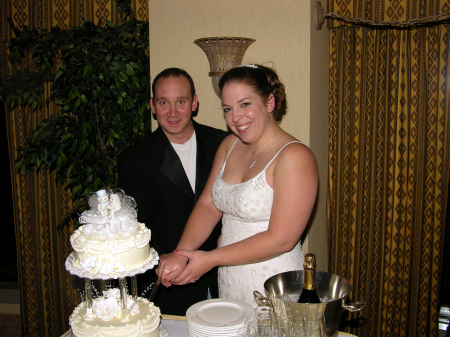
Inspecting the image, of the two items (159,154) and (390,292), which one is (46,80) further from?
(390,292)

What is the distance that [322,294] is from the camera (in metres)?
1.39

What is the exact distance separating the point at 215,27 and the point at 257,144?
115cm

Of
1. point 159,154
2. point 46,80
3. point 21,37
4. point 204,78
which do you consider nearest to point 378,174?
point 204,78

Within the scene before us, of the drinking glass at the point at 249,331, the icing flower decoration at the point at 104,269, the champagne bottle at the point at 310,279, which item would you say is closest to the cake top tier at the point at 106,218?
the icing flower decoration at the point at 104,269

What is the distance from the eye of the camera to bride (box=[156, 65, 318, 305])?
1.81m

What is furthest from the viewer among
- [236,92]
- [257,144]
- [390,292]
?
[390,292]

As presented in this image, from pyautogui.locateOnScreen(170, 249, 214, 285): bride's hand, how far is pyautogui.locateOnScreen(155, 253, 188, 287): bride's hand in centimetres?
2

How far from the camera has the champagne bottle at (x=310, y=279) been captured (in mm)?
1233

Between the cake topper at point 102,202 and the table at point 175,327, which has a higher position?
the cake topper at point 102,202

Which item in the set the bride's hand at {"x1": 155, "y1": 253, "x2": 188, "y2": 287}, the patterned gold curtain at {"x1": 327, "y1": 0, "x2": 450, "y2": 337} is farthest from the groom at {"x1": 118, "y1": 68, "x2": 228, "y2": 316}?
the patterned gold curtain at {"x1": 327, "y1": 0, "x2": 450, "y2": 337}

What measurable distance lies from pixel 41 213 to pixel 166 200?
197cm

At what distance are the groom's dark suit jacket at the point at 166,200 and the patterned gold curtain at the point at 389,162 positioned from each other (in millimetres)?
1342

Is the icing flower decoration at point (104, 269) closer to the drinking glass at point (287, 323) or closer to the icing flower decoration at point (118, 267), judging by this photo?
the icing flower decoration at point (118, 267)

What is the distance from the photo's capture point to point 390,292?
346 cm
